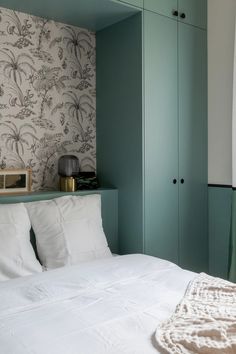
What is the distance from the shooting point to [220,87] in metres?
2.87

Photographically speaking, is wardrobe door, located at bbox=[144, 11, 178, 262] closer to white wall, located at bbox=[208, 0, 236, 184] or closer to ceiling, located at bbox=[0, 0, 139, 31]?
ceiling, located at bbox=[0, 0, 139, 31]

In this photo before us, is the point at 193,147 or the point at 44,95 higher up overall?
the point at 44,95

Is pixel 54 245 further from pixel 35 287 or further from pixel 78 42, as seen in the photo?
pixel 78 42

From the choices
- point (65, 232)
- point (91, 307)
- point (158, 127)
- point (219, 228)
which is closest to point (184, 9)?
point (158, 127)

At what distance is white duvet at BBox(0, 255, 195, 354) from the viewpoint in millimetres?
1188

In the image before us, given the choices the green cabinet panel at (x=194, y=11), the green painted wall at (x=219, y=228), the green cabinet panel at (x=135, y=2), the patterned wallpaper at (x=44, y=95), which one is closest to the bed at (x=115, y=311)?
the patterned wallpaper at (x=44, y=95)

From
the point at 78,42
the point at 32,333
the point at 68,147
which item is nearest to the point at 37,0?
the point at 78,42

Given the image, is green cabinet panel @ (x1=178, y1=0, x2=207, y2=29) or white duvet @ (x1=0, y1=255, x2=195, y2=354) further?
green cabinet panel @ (x1=178, y1=0, x2=207, y2=29)

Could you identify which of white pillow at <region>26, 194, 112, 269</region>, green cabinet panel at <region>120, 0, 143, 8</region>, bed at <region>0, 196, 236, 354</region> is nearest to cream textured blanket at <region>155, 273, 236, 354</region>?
bed at <region>0, 196, 236, 354</region>

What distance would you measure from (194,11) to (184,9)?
0.11 m

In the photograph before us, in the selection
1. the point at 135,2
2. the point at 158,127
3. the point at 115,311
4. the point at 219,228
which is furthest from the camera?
the point at 219,228

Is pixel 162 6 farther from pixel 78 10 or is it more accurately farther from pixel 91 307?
pixel 91 307

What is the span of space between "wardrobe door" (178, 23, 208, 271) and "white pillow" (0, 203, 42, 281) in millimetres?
1212

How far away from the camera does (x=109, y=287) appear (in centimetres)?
171
